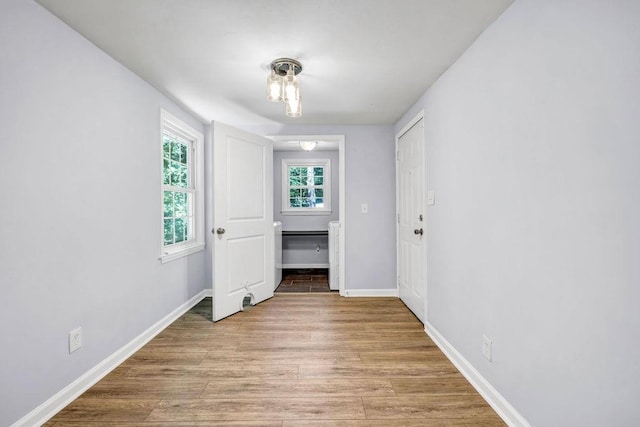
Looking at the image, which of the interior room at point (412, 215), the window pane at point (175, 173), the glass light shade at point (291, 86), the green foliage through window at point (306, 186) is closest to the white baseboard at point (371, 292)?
the interior room at point (412, 215)

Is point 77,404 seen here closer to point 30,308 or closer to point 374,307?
point 30,308

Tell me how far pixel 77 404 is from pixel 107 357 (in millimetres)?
366

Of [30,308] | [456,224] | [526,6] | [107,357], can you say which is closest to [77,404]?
[107,357]

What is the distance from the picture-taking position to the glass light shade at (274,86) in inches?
91.3

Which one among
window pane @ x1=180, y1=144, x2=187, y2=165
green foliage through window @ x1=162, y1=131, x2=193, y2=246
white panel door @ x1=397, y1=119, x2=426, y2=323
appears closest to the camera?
white panel door @ x1=397, y1=119, x2=426, y2=323

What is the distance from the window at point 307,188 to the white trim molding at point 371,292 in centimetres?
203

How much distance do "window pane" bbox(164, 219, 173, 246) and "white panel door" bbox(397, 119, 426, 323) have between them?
8.27 feet

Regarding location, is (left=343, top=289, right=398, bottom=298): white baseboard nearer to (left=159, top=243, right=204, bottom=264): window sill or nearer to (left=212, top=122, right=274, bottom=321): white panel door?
(left=212, top=122, right=274, bottom=321): white panel door

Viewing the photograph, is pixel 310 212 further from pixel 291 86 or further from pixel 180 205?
pixel 291 86

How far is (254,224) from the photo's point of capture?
3.56m

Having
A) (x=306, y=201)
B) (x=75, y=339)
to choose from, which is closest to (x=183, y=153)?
(x=75, y=339)

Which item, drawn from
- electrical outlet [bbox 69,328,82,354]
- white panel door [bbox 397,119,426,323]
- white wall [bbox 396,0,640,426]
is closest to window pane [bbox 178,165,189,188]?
electrical outlet [bbox 69,328,82,354]

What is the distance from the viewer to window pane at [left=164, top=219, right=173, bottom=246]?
316 cm

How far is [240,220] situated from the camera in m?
3.37
